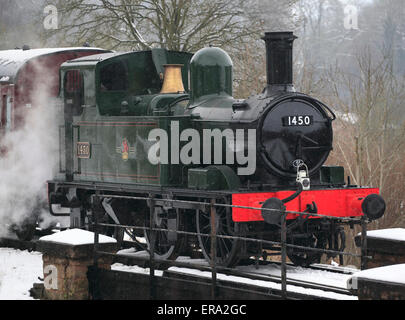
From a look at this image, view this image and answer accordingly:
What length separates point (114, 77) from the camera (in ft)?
37.9

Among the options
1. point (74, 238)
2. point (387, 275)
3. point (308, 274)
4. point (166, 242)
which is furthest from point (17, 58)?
point (387, 275)

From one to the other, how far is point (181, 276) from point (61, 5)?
11.6 meters

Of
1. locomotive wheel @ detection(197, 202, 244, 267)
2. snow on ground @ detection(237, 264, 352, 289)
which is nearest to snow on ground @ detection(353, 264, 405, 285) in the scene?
snow on ground @ detection(237, 264, 352, 289)

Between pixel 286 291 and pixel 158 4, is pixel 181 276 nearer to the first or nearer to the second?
pixel 286 291

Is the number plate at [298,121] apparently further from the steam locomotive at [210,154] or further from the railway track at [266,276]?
the railway track at [266,276]

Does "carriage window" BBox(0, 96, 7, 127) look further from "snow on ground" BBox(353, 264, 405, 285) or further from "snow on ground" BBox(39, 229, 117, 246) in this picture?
"snow on ground" BBox(353, 264, 405, 285)

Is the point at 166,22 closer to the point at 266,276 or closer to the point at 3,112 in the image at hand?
the point at 3,112

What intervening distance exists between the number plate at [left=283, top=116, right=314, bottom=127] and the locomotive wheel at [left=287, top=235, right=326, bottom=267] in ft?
4.82

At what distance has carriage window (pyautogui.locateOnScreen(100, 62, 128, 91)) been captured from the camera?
11492 mm

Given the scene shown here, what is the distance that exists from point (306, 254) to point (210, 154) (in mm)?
1736

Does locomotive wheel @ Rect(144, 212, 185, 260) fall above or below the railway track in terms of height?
above
